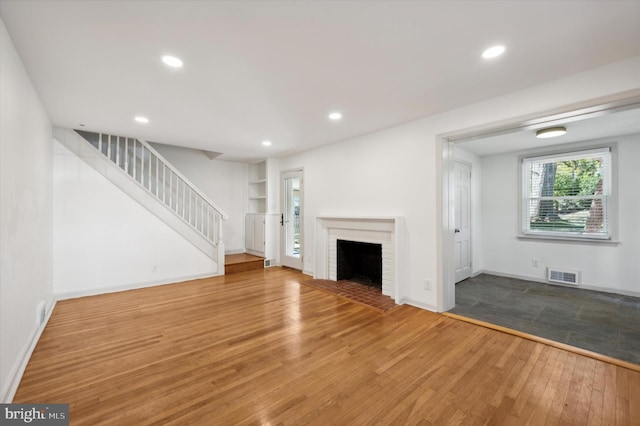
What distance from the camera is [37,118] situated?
280 cm

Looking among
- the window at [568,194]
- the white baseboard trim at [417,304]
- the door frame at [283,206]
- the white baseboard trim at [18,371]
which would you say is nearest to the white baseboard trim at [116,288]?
the white baseboard trim at [18,371]

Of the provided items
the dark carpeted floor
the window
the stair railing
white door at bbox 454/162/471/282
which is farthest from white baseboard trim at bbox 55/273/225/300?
the window

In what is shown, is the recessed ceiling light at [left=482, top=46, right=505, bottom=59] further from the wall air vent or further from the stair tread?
the stair tread

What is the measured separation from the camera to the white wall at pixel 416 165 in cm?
240

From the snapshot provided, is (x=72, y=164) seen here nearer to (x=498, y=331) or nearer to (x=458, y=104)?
(x=458, y=104)

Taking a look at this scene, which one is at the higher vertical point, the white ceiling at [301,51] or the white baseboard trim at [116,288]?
the white ceiling at [301,51]

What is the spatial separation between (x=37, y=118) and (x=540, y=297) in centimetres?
677

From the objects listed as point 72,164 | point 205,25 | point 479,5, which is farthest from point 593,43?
point 72,164

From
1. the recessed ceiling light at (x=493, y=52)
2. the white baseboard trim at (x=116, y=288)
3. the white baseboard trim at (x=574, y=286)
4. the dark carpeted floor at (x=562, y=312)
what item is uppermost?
the recessed ceiling light at (x=493, y=52)

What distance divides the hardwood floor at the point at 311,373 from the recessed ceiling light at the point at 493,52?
2.53 m

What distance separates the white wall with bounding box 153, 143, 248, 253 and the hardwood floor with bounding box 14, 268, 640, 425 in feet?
11.3

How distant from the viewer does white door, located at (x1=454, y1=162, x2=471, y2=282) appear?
4738mm

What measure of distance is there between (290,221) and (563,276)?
5.18 meters

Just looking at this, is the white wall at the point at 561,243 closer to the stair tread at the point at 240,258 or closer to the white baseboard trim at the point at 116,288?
the stair tread at the point at 240,258
